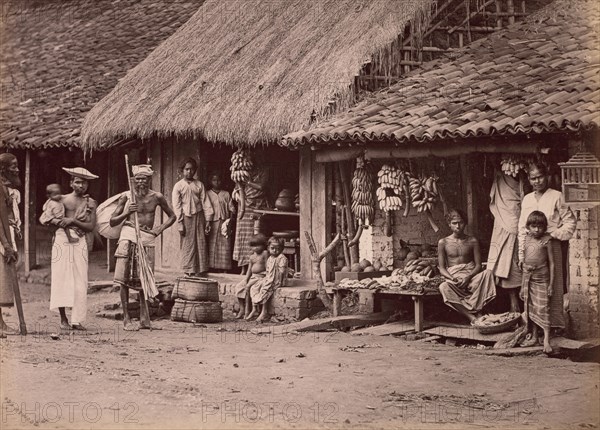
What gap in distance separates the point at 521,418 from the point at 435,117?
4.60m

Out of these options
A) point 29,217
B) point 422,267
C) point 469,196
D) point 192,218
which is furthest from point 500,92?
point 29,217

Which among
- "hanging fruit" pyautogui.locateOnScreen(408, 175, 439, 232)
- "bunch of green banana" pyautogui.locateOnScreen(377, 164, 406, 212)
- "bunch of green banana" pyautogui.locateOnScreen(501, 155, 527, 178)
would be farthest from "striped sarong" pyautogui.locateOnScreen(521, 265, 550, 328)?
"bunch of green banana" pyautogui.locateOnScreen(377, 164, 406, 212)

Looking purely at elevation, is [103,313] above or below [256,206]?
below

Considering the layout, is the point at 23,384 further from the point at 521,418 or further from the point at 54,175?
the point at 54,175

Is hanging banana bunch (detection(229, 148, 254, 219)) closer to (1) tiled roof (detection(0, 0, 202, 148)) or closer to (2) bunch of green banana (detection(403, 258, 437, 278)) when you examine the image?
(2) bunch of green banana (detection(403, 258, 437, 278))

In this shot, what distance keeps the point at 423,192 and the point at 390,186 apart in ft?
1.25

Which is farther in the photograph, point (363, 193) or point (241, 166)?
point (241, 166)


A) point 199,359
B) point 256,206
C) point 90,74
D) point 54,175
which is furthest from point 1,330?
point 54,175

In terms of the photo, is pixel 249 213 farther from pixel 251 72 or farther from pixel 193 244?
pixel 251 72

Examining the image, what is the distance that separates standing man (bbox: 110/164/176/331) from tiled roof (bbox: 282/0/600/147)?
68.0 inches

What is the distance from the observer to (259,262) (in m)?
13.3

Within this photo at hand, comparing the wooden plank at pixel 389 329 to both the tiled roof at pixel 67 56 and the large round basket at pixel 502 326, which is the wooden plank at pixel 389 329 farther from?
the tiled roof at pixel 67 56

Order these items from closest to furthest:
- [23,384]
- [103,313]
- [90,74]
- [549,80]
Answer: [23,384] < [549,80] < [103,313] < [90,74]

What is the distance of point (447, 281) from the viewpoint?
11.2 m
